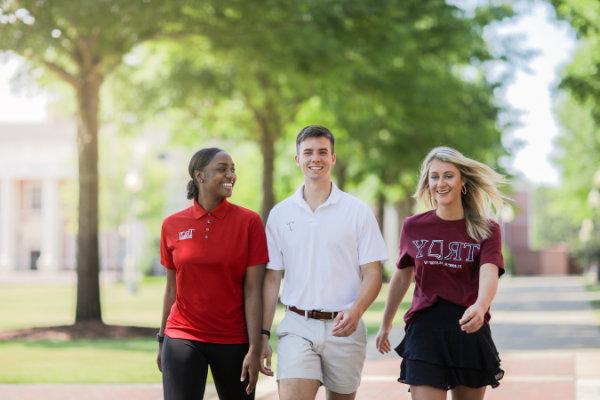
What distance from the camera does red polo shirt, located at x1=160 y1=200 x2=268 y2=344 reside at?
547cm

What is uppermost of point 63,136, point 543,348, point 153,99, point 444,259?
point 63,136

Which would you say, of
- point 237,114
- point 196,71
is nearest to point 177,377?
point 196,71

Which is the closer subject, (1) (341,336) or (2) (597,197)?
(1) (341,336)

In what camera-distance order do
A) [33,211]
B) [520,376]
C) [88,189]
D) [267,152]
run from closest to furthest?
1. [520,376]
2. [88,189]
3. [267,152]
4. [33,211]

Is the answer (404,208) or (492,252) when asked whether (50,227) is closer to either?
(404,208)

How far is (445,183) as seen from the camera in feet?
18.9

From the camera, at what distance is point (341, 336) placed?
5.60 m

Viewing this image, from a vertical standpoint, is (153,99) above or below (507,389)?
above

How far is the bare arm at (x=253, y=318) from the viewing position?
17.9 ft

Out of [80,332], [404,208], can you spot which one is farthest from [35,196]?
[80,332]

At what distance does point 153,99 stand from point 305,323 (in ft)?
70.7

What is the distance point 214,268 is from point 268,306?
1.18ft

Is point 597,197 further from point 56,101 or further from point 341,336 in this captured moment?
point 341,336

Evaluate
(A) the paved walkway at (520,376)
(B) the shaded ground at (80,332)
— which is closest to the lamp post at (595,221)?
(A) the paved walkway at (520,376)
